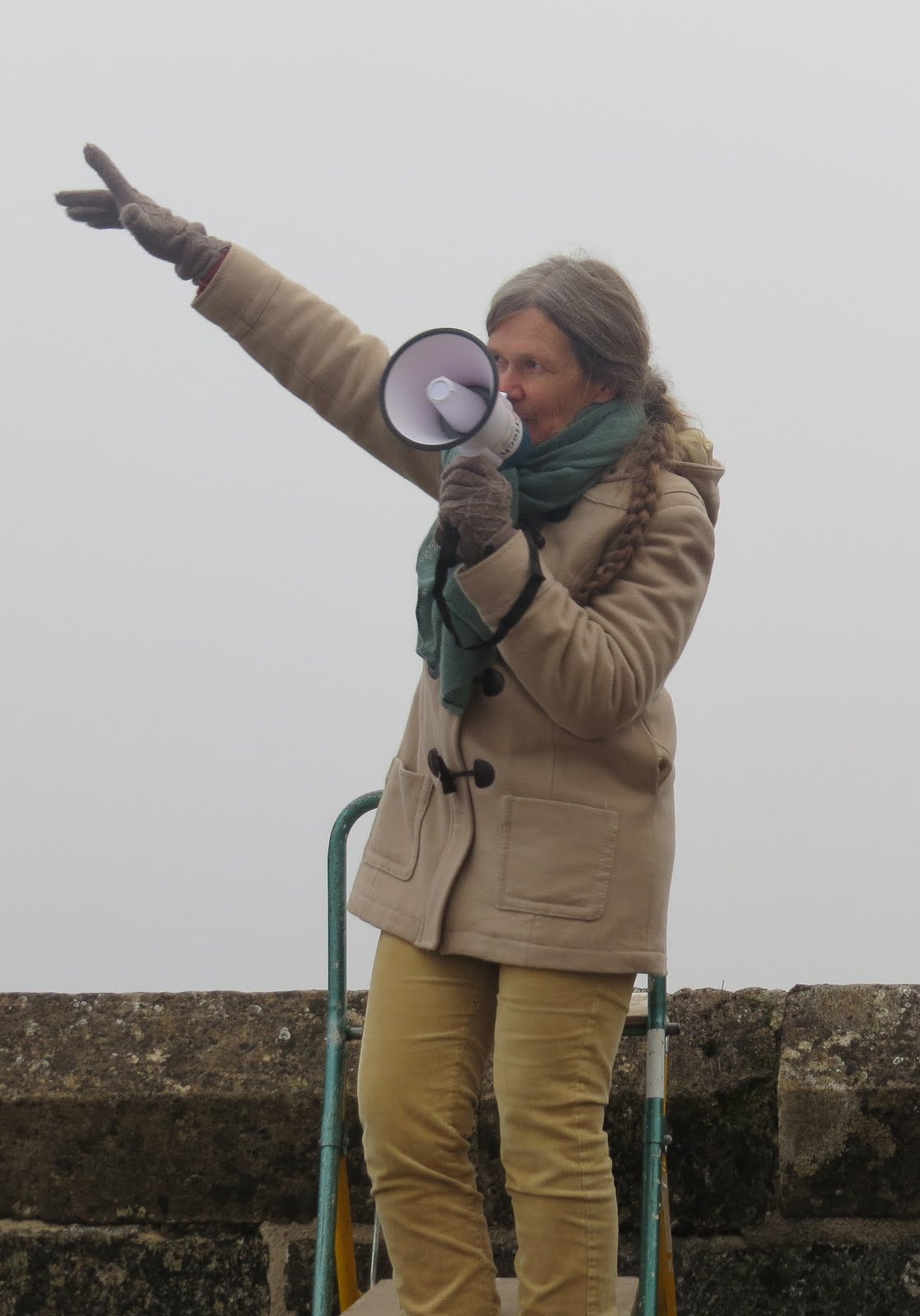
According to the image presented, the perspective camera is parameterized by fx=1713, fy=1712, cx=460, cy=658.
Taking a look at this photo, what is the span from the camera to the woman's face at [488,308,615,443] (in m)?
2.27

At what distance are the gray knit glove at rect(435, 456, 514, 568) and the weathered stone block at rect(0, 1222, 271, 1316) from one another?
1.21 meters

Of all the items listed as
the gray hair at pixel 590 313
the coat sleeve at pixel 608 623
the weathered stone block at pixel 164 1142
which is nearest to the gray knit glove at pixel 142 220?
the gray hair at pixel 590 313

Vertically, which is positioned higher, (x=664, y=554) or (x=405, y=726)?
(x=664, y=554)

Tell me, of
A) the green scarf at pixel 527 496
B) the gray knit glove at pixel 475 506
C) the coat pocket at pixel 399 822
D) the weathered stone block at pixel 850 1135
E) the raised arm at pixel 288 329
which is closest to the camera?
the gray knit glove at pixel 475 506

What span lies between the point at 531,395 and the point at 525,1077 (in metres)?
0.88

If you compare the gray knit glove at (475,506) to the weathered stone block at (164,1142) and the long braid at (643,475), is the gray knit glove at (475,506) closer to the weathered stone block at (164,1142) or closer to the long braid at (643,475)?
the long braid at (643,475)

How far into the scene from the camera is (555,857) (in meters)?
2.12

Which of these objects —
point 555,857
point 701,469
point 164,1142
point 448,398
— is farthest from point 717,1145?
point 448,398

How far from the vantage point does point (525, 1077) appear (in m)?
2.07

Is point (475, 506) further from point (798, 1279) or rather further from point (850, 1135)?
point (798, 1279)

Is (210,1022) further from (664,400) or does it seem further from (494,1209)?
(664,400)

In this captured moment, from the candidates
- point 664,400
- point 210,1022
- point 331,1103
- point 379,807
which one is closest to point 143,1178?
point 210,1022

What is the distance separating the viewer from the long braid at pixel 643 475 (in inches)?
85.4

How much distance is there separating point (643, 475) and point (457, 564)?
299 mm
